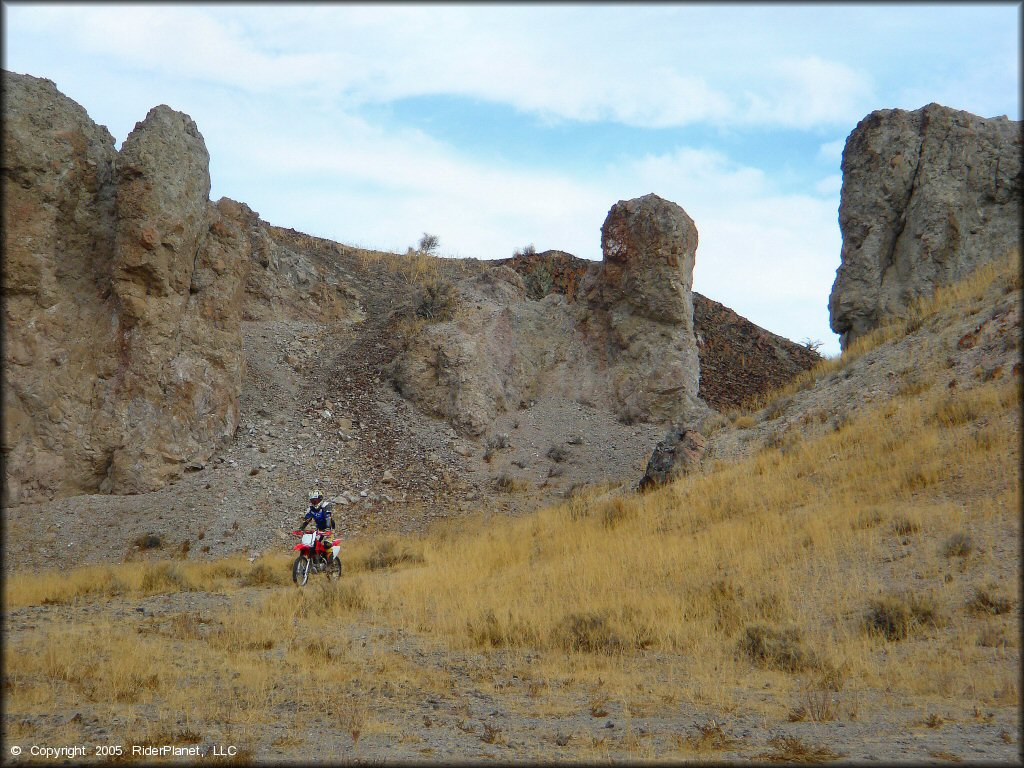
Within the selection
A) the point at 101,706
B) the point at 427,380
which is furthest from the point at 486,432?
the point at 101,706

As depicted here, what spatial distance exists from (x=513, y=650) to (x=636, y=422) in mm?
16127

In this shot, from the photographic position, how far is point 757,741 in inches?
228

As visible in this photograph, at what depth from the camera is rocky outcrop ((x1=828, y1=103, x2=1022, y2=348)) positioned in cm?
2058

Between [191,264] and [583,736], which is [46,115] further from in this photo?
[583,736]

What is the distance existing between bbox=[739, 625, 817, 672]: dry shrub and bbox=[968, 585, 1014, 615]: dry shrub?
1908 mm

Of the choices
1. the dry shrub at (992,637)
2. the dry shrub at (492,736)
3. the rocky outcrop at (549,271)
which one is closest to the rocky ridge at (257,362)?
the rocky outcrop at (549,271)

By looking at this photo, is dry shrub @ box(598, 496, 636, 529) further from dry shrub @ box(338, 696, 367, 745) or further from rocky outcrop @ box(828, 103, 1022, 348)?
rocky outcrop @ box(828, 103, 1022, 348)

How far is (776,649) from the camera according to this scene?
327 inches

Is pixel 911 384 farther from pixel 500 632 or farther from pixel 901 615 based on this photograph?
pixel 500 632

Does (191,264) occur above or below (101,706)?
above

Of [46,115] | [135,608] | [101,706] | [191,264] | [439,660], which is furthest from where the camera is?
[191,264]

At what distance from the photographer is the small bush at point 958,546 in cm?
974

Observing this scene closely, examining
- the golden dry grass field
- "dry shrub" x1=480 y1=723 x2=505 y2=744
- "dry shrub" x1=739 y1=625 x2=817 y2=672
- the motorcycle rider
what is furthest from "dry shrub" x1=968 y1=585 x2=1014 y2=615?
the motorcycle rider

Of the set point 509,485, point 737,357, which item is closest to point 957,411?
point 509,485
